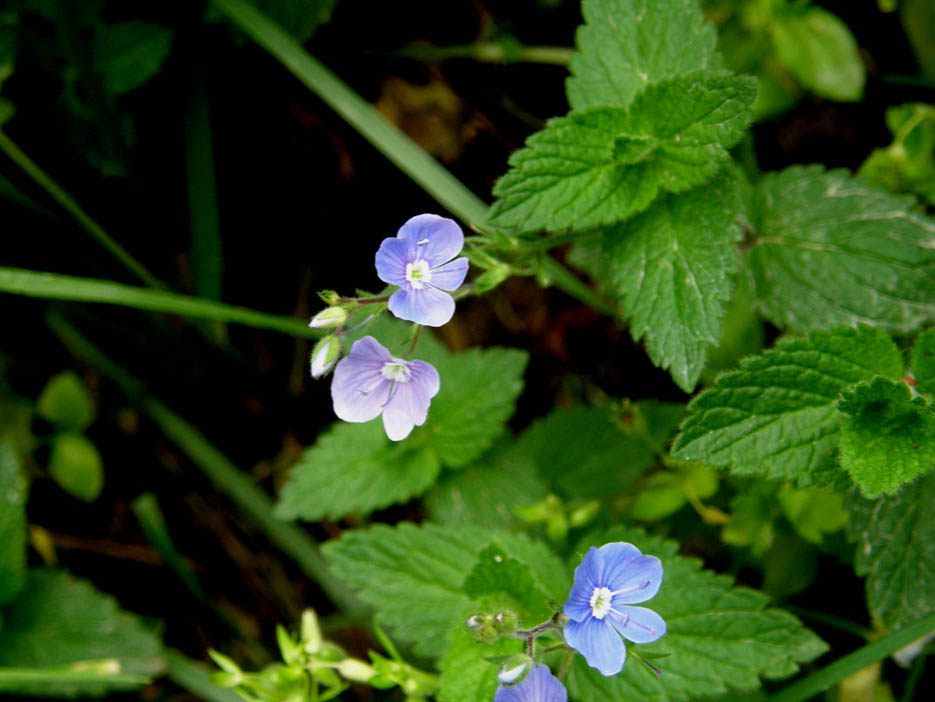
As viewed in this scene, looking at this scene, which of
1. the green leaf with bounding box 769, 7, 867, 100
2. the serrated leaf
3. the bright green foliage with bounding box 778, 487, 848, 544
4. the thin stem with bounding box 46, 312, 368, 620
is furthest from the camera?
the thin stem with bounding box 46, 312, 368, 620

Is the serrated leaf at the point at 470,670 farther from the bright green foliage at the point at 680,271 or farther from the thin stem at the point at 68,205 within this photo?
the thin stem at the point at 68,205

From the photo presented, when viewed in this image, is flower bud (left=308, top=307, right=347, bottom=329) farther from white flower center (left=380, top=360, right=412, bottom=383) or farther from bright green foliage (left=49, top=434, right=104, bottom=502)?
bright green foliage (left=49, top=434, right=104, bottom=502)

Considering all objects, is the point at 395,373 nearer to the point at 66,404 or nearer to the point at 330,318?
the point at 330,318

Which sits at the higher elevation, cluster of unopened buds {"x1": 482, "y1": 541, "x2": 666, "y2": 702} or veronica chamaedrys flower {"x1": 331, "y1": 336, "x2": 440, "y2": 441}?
veronica chamaedrys flower {"x1": 331, "y1": 336, "x2": 440, "y2": 441}

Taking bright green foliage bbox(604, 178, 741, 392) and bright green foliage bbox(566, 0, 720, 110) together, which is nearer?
bright green foliage bbox(604, 178, 741, 392)

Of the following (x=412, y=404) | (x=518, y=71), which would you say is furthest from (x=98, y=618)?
(x=518, y=71)

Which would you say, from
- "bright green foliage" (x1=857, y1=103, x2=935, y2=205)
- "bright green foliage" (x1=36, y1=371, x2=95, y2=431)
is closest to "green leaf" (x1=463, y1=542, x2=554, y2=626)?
"bright green foliage" (x1=857, y1=103, x2=935, y2=205)
